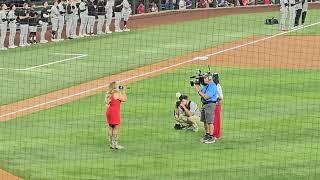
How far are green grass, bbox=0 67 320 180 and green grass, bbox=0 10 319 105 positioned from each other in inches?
113

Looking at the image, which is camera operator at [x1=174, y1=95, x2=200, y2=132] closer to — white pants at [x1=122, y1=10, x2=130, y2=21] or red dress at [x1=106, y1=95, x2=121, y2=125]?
red dress at [x1=106, y1=95, x2=121, y2=125]

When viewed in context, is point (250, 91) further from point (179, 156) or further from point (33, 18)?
point (33, 18)

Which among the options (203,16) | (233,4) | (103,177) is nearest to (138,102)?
(103,177)

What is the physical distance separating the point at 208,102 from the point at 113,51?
45.1 ft

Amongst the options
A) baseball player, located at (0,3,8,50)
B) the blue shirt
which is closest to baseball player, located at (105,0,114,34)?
baseball player, located at (0,3,8,50)

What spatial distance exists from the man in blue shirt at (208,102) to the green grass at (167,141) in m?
0.27

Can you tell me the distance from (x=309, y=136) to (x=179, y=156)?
3.13 m

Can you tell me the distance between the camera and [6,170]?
1511cm

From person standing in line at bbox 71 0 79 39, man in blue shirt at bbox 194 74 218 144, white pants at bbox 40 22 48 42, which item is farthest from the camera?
Result: person standing in line at bbox 71 0 79 39

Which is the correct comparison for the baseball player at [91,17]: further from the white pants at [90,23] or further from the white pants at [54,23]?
the white pants at [54,23]

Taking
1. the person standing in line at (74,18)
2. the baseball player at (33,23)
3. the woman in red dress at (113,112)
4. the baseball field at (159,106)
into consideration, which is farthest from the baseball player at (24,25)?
the woman in red dress at (113,112)

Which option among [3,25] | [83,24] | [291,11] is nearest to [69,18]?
[83,24]

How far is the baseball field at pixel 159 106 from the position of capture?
1521cm

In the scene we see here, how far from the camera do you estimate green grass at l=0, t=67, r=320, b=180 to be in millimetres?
14867
